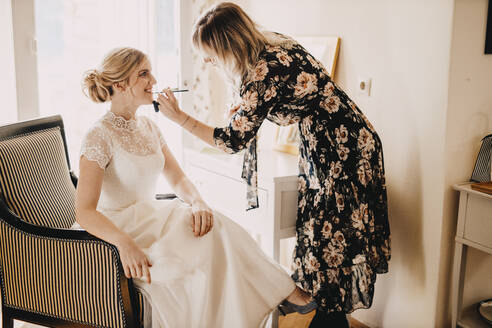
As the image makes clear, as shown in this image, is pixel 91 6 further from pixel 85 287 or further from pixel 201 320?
pixel 201 320

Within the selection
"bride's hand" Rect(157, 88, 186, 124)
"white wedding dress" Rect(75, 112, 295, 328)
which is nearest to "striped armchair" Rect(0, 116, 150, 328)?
"white wedding dress" Rect(75, 112, 295, 328)

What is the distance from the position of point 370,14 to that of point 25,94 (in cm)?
179

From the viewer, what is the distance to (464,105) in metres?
1.83

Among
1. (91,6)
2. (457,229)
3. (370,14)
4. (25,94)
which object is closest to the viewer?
(457,229)

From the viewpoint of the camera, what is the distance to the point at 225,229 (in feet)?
5.26

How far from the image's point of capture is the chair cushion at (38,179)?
1679mm

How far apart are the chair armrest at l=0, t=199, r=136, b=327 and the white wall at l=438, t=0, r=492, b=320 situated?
1250 millimetres

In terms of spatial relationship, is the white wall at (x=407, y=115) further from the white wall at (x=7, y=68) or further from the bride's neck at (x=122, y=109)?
the white wall at (x=7, y=68)

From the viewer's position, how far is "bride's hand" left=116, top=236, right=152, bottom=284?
1.48 meters

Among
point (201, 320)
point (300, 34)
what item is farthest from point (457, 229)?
point (300, 34)

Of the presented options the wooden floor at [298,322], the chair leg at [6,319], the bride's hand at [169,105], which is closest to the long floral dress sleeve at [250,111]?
the bride's hand at [169,105]

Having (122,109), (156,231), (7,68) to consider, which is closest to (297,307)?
(156,231)

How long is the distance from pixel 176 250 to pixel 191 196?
343 millimetres

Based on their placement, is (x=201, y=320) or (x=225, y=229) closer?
(x=201, y=320)
